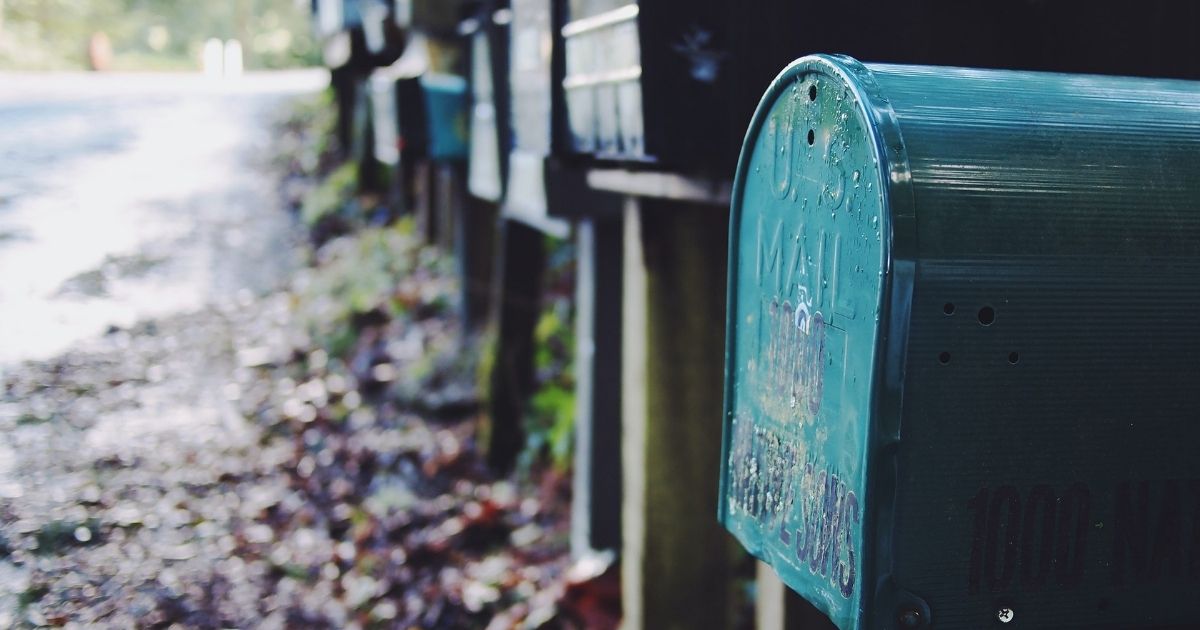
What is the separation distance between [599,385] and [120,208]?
4935mm

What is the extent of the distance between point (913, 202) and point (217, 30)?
24201 mm

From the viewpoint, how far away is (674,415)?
10.8 feet

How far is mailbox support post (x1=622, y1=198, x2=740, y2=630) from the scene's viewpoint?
126 inches

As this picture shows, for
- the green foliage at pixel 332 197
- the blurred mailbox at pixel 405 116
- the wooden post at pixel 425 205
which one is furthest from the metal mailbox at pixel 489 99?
the green foliage at pixel 332 197

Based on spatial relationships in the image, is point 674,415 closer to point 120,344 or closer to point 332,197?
point 120,344

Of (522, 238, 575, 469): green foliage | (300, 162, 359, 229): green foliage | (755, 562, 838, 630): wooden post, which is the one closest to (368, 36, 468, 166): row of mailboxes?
(522, 238, 575, 469): green foliage

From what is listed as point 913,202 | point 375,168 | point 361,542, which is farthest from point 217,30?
point 913,202

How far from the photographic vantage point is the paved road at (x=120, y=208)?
16.3ft

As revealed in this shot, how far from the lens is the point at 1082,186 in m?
1.56

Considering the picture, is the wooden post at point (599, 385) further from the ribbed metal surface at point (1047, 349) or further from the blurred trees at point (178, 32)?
the blurred trees at point (178, 32)

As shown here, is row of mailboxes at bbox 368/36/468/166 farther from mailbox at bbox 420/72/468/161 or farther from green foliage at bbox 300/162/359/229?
green foliage at bbox 300/162/359/229

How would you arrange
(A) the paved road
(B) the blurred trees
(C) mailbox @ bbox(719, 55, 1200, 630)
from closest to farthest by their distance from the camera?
(C) mailbox @ bbox(719, 55, 1200, 630), (A) the paved road, (B) the blurred trees

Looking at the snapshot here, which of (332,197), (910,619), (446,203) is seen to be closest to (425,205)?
(446,203)

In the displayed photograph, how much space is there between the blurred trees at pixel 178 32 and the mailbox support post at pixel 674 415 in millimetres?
12298
